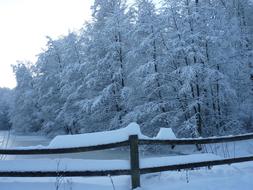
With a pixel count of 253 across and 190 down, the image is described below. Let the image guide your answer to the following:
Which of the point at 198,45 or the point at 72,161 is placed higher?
the point at 198,45

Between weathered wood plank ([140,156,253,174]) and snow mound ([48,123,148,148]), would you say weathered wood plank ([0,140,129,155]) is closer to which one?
snow mound ([48,123,148,148])

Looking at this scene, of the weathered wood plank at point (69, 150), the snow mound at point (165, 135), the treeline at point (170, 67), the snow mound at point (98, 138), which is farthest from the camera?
the treeline at point (170, 67)

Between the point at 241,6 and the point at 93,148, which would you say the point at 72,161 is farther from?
the point at 241,6

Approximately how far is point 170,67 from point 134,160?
21742 mm

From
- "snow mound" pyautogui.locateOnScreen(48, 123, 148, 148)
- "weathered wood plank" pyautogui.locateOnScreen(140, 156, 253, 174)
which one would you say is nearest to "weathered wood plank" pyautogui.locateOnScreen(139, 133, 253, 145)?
"snow mound" pyautogui.locateOnScreen(48, 123, 148, 148)

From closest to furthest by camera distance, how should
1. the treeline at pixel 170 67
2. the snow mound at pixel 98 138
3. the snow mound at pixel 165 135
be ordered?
the snow mound at pixel 98 138
the snow mound at pixel 165 135
the treeline at pixel 170 67

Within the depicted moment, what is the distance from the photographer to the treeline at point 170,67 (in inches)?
1018

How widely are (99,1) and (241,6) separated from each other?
13941mm

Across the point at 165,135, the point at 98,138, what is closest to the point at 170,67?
the point at 165,135

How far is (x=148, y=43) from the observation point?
27922 millimetres

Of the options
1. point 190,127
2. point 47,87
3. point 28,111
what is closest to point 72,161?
point 190,127

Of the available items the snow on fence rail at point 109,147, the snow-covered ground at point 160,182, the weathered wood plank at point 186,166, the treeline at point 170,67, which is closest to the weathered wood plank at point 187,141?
the snow on fence rail at point 109,147

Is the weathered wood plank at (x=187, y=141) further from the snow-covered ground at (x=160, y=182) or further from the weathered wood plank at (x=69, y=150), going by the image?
the snow-covered ground at (x=160, y=182)

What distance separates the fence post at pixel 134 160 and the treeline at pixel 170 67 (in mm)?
17439
